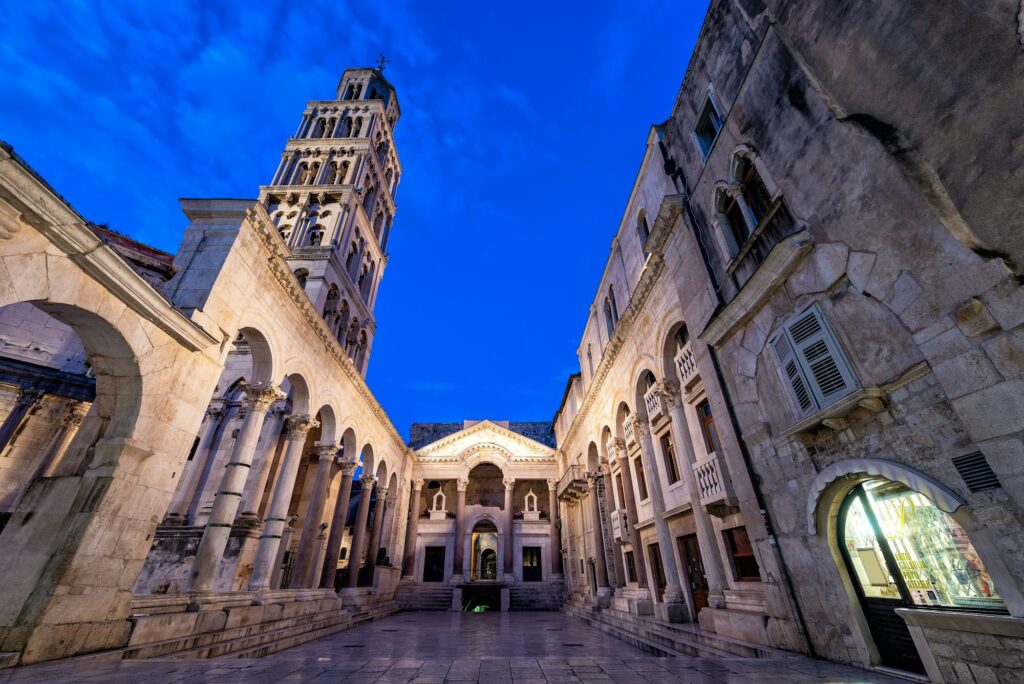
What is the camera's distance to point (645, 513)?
15.6 m

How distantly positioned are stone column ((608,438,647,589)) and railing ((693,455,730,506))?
5.78 metres

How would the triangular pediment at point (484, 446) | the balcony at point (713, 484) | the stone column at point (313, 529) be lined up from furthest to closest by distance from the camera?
the triangular pediment at point (484, 446) < the stone column at point (313, 529) < the balcony at point (713, 484)

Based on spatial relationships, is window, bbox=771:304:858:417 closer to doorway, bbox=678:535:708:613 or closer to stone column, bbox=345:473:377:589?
doorway, bbox=678:535:708:613

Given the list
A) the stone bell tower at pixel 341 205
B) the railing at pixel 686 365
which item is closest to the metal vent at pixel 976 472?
the railing at pixel 686 365

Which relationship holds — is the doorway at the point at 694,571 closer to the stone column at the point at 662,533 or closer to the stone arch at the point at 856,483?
the stone column at the point at 662,533

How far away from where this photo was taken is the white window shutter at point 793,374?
670 cm

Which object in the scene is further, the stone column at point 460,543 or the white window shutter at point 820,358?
the stone column at point 460,543

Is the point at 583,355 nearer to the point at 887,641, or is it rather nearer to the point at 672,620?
the point at 672,620

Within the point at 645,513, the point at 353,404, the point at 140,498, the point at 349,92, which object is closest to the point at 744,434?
the point at 645,513

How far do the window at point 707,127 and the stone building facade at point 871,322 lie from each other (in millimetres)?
139

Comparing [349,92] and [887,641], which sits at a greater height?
[349,92]

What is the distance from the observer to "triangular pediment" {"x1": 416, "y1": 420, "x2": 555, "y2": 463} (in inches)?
1300

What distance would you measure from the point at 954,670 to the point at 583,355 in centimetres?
1938

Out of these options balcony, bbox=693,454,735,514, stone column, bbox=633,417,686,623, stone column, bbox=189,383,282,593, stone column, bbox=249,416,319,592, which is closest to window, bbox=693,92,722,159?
balcony, bbox=693,454,735,514
